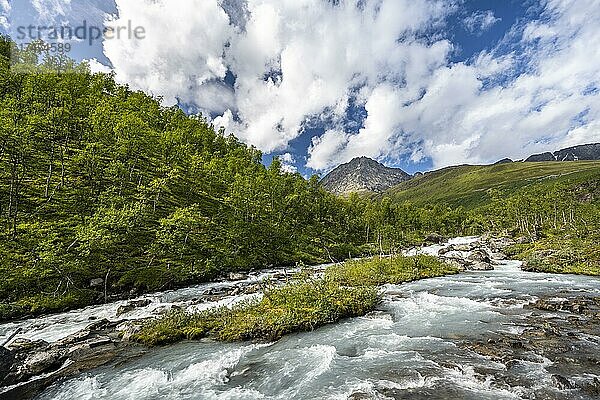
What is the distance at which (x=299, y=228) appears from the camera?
77438 millimetres

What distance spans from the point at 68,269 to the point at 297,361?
956 inches

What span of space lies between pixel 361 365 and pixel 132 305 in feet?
66.8

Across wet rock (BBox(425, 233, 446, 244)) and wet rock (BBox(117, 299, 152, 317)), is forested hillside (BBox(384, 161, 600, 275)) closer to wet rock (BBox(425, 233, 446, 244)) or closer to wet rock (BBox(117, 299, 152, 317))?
wet rock (BBox(425, 233, 446, 244))

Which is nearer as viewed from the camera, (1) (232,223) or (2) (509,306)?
(2) (509,306)

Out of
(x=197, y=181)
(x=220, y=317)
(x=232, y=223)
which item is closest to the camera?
(x=220, y=317)

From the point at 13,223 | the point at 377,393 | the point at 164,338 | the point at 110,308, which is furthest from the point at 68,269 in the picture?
the point at 377,393

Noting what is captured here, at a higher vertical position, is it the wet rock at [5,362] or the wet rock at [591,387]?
the wet rock at [5,362]

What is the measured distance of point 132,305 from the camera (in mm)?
27016

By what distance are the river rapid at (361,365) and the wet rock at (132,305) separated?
46.6 inches

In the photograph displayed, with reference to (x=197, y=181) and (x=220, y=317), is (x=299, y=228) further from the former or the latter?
(x=220, y=317)

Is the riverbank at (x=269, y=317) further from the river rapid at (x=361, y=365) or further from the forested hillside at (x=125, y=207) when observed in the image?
the forested hillside at (x=125, y=207)

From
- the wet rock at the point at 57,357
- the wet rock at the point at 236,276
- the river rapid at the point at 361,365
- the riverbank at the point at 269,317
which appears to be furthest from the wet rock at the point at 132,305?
the wet rock at the point at 236,276

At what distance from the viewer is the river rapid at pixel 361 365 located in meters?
12.7

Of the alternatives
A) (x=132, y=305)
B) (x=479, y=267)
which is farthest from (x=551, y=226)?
(x=132, y=305)
